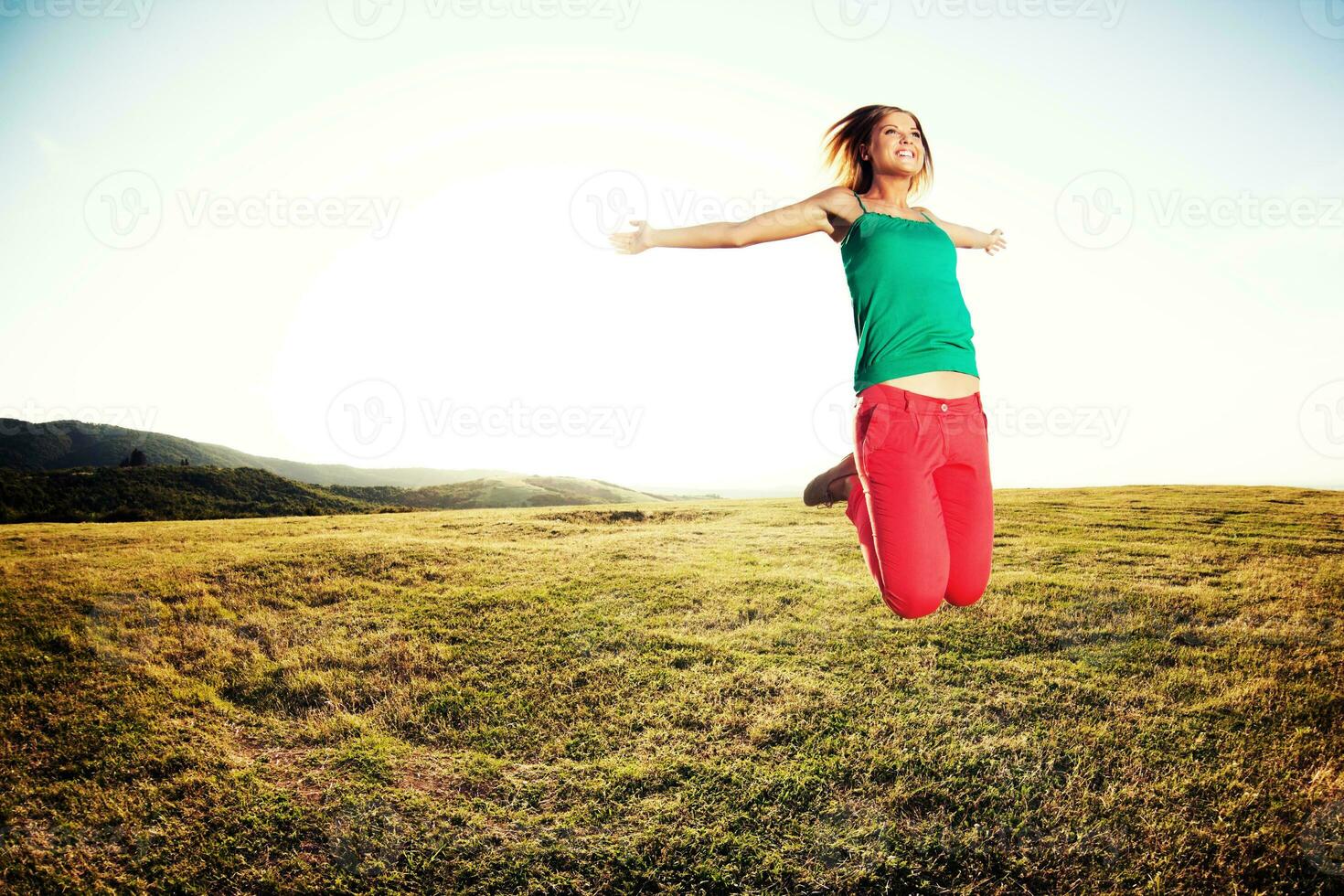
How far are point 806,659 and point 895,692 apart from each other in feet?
3.81

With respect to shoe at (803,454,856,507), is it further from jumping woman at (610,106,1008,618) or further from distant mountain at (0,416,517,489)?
distant mountain at (0,416,517,489)

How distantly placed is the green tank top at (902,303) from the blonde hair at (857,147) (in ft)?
2.30

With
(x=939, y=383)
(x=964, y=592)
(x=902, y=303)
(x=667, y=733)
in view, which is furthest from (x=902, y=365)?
(x=667, y=733)

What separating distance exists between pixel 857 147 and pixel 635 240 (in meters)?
2.17

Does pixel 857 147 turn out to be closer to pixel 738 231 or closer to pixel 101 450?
pixel 738 231

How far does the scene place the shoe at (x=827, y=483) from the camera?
15.7ft

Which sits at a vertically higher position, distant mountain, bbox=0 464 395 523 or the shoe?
the shoe

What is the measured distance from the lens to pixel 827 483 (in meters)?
4.88

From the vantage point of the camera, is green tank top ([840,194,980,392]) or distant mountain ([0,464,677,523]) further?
distant mountain ([0,464,677,523])

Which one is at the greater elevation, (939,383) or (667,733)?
(939,383)

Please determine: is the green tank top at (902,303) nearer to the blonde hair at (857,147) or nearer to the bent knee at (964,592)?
the blonde hair at (857,147)

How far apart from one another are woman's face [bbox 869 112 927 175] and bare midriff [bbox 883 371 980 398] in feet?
5.49

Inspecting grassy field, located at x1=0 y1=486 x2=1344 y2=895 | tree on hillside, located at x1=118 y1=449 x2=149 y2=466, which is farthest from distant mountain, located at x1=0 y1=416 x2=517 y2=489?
grassy field, located at x1=0 y1=486 x2=1344 y2=895

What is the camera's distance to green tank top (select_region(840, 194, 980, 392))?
3.93 meters
